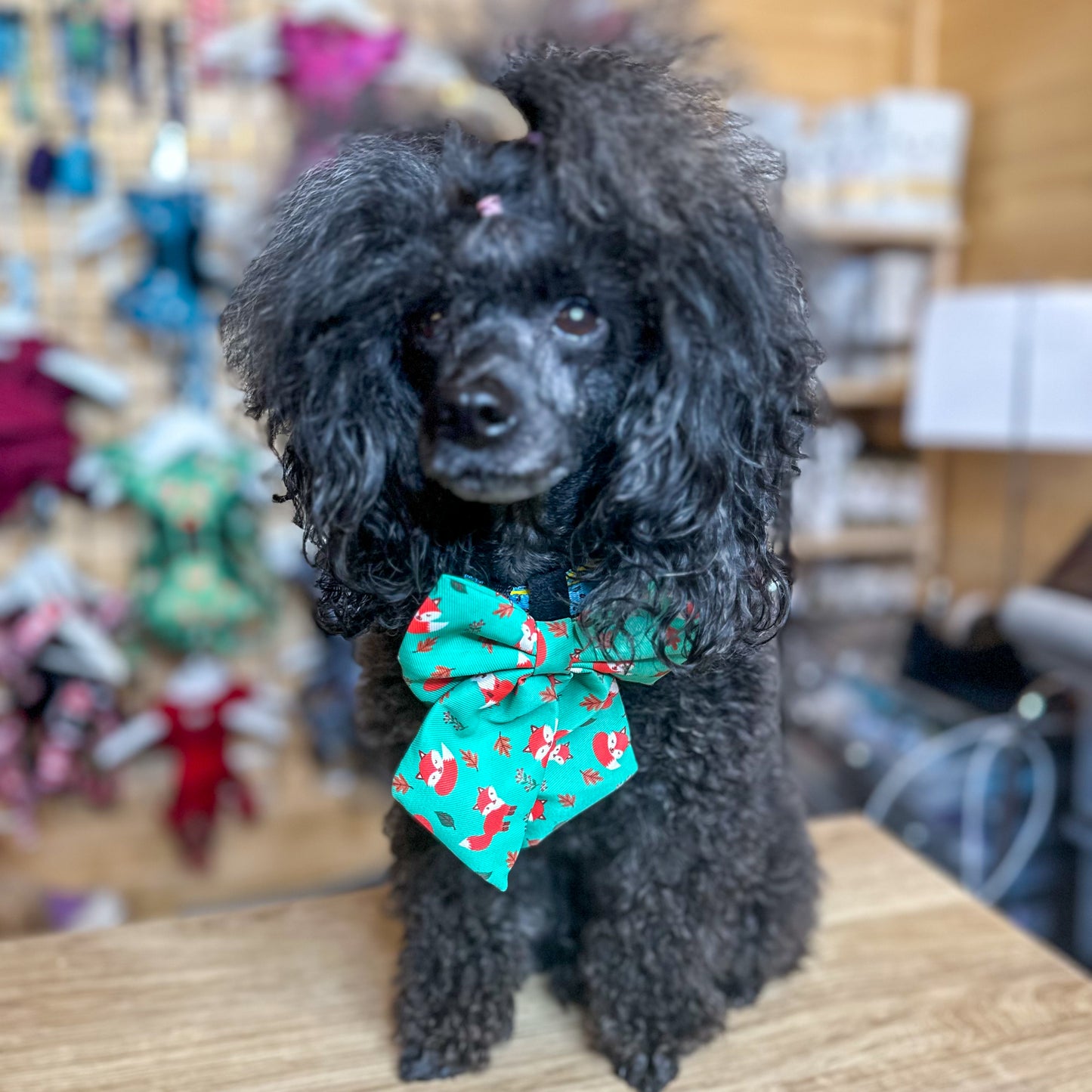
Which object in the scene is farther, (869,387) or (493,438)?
(869,387)

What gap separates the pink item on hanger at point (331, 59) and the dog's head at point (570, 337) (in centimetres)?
103

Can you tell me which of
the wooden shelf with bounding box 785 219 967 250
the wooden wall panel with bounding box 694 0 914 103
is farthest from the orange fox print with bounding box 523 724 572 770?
the wooden wall panel with bounding box 694 0 914 103

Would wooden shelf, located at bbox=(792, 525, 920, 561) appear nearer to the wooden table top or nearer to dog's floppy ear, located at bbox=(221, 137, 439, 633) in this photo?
the wooden table top

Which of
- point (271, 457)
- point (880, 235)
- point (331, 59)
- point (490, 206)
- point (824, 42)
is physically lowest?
point (271, 457)

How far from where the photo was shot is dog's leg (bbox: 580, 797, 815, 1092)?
68 cm

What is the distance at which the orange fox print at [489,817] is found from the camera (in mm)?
609

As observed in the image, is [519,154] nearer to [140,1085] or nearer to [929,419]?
[140,1085]

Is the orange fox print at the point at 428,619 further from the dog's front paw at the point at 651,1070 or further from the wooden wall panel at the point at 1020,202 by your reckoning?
the wooden wall panel at the point at 1020,202

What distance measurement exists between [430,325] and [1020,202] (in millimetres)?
1829

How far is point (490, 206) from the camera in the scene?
510mm

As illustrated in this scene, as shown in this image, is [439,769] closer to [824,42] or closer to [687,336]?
[687,336]

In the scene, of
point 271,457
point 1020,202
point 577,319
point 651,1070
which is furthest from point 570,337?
point 1020,202

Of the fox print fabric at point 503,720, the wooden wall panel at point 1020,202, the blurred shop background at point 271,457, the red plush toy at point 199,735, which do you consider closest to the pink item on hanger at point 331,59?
the blurred shop background at point 271,457

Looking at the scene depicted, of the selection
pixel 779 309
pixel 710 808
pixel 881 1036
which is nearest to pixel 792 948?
pixel 881 1036
